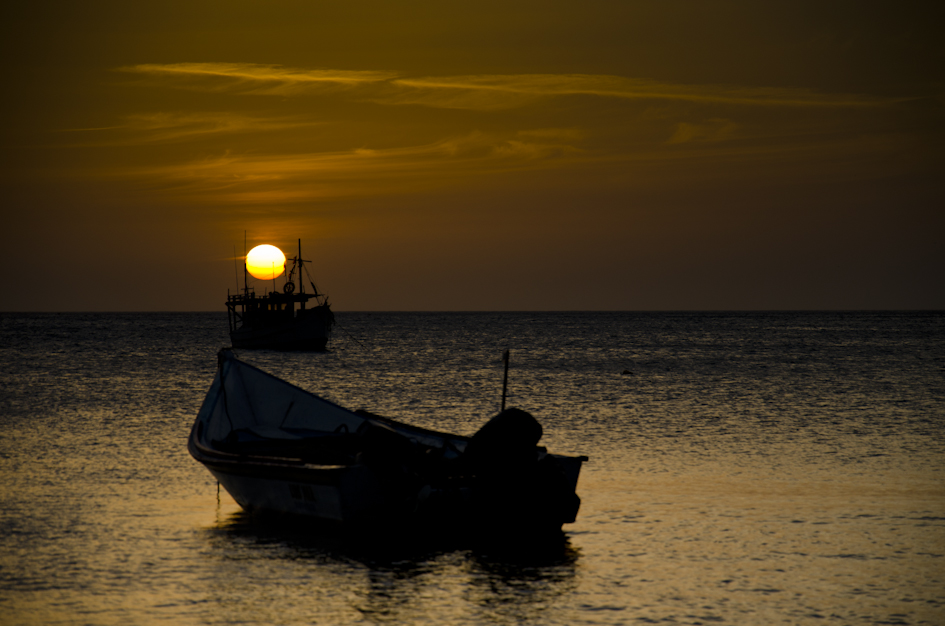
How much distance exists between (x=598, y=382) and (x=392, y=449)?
33.0 m

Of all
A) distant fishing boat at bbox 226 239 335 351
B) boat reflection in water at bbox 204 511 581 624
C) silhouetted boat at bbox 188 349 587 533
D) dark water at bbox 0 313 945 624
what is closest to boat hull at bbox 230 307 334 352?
distant fishing boat at bbox 226 239 335 351

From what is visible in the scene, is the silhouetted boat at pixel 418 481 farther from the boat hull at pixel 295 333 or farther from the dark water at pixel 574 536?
the boat hull at pixel 295 333

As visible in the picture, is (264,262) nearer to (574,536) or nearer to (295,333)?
(295,333)

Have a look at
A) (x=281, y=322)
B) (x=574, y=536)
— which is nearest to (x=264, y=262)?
(x=281, y=322)

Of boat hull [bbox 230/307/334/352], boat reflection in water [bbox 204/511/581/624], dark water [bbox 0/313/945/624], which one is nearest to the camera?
boat reflection in water [bbox 204/511/581/624]

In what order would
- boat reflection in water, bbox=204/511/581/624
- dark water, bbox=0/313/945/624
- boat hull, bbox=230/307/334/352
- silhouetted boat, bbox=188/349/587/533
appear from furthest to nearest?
boat hull, bbox=230/307/334/352
silhouetted boat, bbox=188/349/587/533
dark water, bbox=0/313/945/624
boat reflection in water, bbox=204/511/581/624

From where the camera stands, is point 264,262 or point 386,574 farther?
point 264,262

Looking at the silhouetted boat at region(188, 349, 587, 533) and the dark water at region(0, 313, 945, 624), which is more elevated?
the silhouetted boat at region(188, 349, 587, 533)

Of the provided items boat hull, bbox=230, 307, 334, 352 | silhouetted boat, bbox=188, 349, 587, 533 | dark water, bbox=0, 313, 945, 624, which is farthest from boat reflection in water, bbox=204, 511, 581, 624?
boat hull, bbox=230, 307, 334, 352

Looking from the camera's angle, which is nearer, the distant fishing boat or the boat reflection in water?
the boat reflection in water

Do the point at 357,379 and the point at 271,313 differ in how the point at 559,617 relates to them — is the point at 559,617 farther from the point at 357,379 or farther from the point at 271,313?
the point at 271,313

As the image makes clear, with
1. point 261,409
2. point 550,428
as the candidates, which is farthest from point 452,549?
point 550,428

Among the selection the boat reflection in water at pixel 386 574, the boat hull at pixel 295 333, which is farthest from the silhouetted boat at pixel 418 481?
the boat hull at pixel 295 333

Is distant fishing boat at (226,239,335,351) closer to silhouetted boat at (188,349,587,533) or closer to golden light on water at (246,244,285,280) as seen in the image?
golden light on water at (246,244,285,280)
